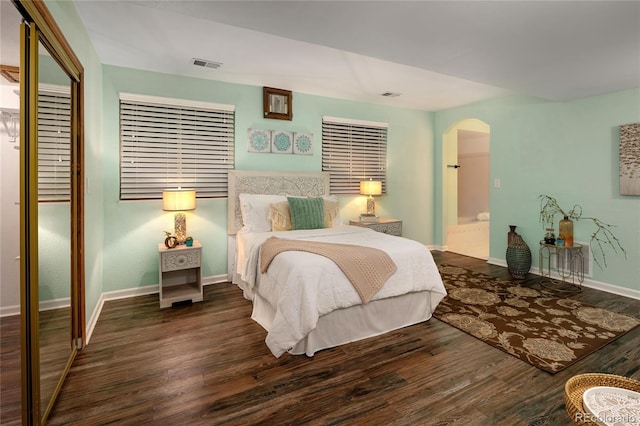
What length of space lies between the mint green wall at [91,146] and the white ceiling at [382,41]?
0.19 meters

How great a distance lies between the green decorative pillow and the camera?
3787 millimetres

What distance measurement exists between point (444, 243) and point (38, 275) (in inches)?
225

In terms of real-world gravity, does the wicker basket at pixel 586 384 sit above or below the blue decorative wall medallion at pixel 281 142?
below

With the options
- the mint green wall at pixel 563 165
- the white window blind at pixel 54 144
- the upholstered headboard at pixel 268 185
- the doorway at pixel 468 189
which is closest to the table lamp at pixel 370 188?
the upholstered headboard at pixel 268 185

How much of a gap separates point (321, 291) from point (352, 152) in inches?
125

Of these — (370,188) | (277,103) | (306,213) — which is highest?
(277,103)

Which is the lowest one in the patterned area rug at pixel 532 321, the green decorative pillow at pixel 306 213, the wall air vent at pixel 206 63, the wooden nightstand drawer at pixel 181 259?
the patterned area rug at pixel 532 321

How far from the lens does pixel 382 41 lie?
2.45 metres

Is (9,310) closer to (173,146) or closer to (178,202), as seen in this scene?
(178,202)

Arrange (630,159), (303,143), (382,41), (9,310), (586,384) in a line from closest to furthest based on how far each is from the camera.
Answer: (586,384), (9,310), (382,41), (630,159), (303,143)

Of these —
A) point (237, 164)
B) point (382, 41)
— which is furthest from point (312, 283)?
point (237, 164)

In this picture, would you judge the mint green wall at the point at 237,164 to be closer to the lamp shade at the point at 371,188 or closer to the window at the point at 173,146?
the window at the point at 173,146

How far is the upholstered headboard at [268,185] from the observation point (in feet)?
13.5

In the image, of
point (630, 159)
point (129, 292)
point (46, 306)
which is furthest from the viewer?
point (129, 292)
